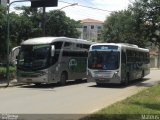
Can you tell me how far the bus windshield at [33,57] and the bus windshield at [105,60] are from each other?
3.44 m

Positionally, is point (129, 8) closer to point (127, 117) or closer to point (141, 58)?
point (141, 58)

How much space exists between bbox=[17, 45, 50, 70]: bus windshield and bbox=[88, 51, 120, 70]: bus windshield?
3435mm

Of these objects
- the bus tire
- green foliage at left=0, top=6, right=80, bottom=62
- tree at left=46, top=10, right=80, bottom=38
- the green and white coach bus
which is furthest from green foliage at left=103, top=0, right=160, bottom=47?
tree at left=46, top=10, right=80, bottom=38

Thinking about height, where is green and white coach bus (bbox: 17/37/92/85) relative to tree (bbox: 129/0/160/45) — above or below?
below

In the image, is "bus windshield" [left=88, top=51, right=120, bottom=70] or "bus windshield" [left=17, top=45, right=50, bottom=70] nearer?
"bus windshield" [left=17, top=45, right=50, bottom=70]

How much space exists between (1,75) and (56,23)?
111ft

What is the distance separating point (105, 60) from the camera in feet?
95.8

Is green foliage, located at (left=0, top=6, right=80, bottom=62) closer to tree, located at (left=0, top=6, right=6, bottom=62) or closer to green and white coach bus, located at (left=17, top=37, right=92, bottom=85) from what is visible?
tree, located at (left=0, top=6, right=6, bottom=62)

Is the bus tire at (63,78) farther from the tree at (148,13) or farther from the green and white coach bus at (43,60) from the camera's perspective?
the tree at (148,13)

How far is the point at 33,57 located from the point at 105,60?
4626 mm

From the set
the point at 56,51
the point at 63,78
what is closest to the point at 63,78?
the point at 63,78

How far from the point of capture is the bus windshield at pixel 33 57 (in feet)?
90.8

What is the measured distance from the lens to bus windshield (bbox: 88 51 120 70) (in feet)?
95.2

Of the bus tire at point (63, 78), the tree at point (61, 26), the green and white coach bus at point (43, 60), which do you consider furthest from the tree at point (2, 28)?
the tree at point (61, 26)
